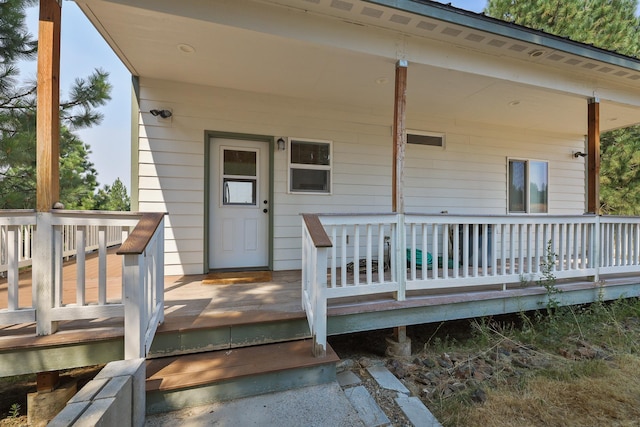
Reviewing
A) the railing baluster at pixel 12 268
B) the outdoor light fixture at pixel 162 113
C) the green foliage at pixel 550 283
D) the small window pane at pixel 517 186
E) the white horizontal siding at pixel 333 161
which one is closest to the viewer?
the railing baluster at pixel 12 268

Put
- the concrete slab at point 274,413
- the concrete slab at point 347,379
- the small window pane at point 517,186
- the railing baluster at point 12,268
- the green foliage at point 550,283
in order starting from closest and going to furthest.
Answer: the concrete slab at point 274,413
the railing baluster at point 12,268
the concrete slab at point 347,379
the green foliage at point 550,283
the small window pane at point 517,186

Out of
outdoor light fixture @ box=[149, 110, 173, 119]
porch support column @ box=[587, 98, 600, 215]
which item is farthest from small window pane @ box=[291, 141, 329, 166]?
porch support column @ box=[587, 98, 600, 215]

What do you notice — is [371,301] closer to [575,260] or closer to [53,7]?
[575,260]

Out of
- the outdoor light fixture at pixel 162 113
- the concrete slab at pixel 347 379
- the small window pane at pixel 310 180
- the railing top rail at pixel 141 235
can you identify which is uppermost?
the outdoor light fixture at pixel 162 113

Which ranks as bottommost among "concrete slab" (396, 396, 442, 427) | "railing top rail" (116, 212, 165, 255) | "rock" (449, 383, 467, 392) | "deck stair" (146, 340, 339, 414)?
"rock" (449, 383, 467, 392)

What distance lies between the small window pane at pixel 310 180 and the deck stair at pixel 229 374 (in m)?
2.60

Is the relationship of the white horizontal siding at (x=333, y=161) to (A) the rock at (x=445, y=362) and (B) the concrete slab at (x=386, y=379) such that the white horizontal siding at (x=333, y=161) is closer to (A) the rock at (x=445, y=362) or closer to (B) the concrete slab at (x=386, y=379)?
(B) the concrete slab at (x=386, y=379)

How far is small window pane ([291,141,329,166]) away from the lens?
4.42m

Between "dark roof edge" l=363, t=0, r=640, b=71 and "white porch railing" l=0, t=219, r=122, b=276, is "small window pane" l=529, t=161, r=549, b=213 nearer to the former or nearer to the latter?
"dark roof edge" l=363, t=0, r=640, b=71

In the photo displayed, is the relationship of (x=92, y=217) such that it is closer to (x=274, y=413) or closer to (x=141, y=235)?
(x=141, y=235)

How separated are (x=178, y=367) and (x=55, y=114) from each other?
208cm

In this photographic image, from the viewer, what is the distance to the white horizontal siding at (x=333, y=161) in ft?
12.7

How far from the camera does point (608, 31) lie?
8.45 m

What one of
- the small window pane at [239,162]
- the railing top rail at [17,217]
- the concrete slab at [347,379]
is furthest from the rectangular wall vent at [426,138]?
the railing top rail at [17,217]
